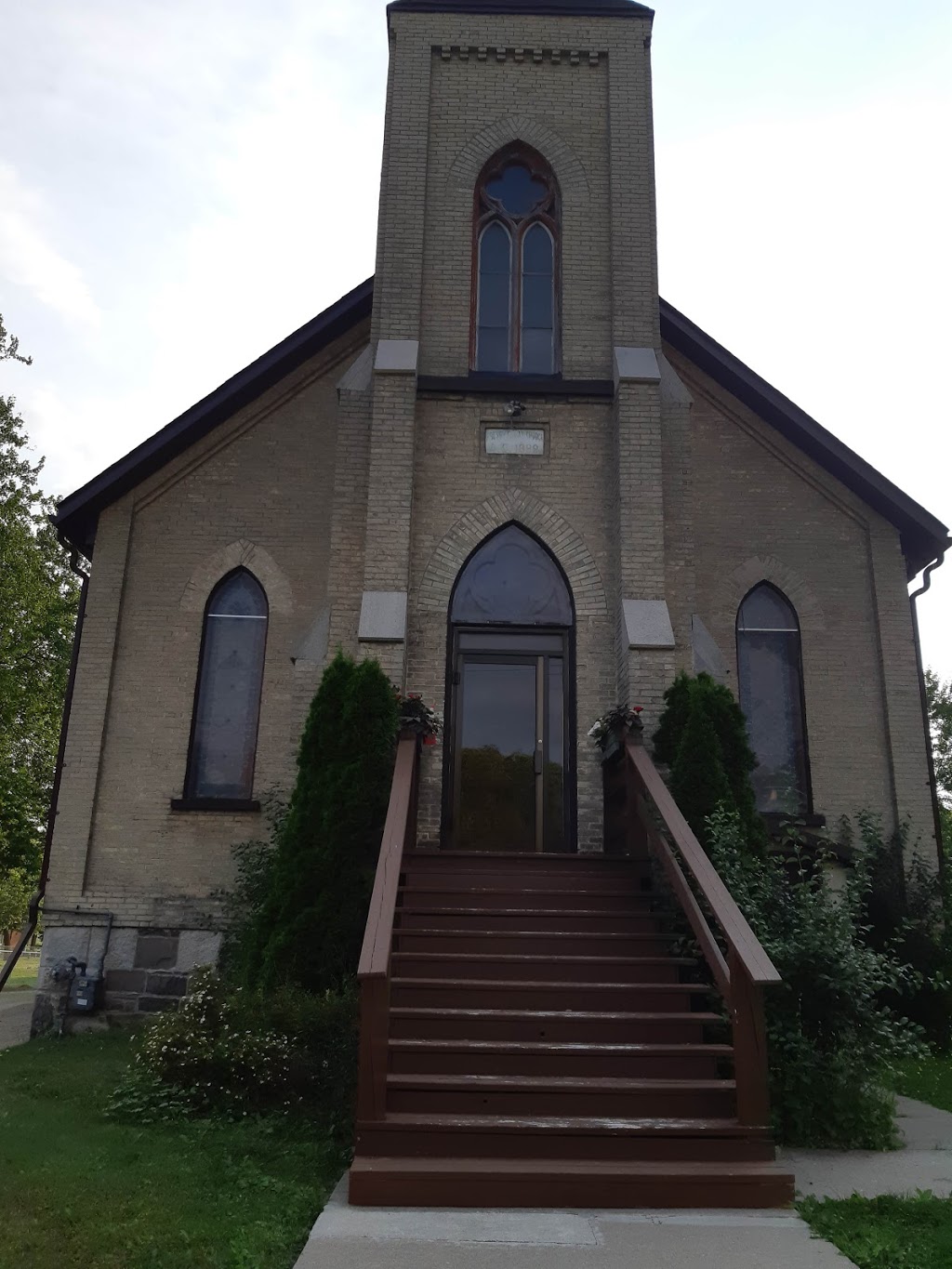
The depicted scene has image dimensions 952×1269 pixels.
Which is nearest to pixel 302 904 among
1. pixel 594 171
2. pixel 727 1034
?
pixel 727 1034

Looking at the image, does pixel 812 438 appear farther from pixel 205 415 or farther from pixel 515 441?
pixel 205 415

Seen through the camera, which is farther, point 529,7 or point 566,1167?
point 529,7

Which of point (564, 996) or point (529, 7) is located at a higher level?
point (529, 7)

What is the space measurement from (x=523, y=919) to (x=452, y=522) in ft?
14.2

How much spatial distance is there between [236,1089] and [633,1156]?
2.73 metres

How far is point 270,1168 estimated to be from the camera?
558 centimetres

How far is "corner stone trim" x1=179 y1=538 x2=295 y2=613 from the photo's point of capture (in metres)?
12.3

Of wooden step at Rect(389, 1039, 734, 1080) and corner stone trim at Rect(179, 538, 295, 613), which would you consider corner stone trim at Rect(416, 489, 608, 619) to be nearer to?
corner stone trim at Rect(179, 538, 295, 613)

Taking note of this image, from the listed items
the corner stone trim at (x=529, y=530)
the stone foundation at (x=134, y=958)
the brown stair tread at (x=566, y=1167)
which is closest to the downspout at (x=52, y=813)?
the stone foundation at (x=134, y=958)

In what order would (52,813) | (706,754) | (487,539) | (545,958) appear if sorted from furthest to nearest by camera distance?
(52,813) < (487,539) < (706,754) < (545,958)

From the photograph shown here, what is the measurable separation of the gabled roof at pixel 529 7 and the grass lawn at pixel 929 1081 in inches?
465

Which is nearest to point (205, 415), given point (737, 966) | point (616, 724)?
point (616, 724)

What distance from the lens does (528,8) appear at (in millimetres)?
12703

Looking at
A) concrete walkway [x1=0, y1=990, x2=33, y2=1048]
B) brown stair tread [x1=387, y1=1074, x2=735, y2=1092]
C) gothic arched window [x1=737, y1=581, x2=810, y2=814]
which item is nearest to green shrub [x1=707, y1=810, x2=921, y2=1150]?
brown stair tread [x1=387, y1=1074, x2=735, y2=1092]
